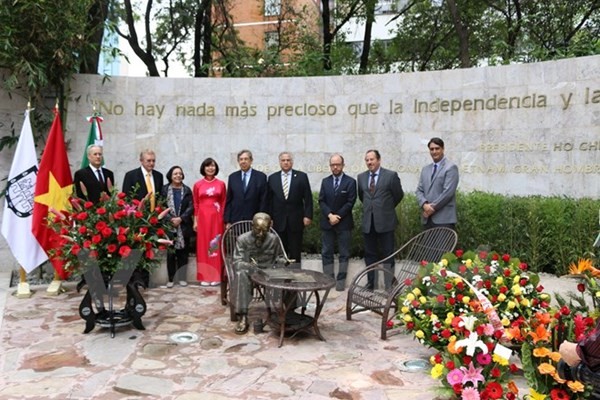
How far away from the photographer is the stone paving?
3.33m

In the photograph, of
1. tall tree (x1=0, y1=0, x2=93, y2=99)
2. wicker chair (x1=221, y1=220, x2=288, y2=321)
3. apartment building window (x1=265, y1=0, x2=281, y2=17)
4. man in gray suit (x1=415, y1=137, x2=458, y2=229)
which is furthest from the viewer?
apartment building window (x1=265, y1=0, x2=281, y2=17)

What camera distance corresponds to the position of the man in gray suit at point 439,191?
5371 mm

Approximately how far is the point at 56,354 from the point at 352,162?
5.01m

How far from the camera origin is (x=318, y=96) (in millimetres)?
7973

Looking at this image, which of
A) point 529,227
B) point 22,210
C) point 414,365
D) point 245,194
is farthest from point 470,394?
point 22,210

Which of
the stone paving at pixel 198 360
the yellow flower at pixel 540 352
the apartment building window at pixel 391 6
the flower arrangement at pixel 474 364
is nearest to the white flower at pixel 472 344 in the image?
the flower arrangement at pixel 474 364

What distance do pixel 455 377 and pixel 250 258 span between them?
2333mm

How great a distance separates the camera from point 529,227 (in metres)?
5.74

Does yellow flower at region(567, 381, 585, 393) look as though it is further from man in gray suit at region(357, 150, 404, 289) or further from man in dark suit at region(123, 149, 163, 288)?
man in dark suit at region(123, 149, 163, 288)

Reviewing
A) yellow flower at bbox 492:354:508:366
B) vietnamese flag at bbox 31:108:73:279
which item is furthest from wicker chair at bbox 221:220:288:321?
yellow flower at bbox 492:354:508:366

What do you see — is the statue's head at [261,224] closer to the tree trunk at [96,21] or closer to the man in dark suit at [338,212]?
the man in dark suit at [338,212]

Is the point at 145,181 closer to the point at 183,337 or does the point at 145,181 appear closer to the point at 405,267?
the point at 183,337

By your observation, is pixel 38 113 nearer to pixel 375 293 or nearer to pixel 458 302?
pixel 375 293

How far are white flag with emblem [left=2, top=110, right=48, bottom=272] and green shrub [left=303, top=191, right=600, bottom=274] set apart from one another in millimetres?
4224
